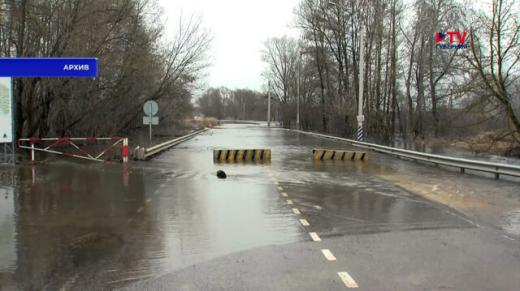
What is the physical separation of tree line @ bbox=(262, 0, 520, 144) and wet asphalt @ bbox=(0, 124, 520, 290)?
1180cm

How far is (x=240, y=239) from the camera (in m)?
6.77

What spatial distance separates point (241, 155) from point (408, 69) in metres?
30.1

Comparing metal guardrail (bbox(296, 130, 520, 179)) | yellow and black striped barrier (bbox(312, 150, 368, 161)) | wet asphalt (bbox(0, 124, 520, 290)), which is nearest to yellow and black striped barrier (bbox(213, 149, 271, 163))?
→ yellow and black striped barrier (bbox(312, 150, 368, 161))

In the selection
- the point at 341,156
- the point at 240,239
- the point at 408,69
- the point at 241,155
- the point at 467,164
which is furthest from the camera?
the point at 408,69

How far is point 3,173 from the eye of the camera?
45.3ft

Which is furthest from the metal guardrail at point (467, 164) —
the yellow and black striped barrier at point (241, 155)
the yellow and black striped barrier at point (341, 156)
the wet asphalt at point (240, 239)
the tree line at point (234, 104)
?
the tree line at point (234, 104)

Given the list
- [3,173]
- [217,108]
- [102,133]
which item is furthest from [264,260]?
[217,108]

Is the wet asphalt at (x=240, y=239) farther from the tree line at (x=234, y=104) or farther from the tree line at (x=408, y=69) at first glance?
the tree line at (x=234, y=104)

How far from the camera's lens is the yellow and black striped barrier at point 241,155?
65.3 feet

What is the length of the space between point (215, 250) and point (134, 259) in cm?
111

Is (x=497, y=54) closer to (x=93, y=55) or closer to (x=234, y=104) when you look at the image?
(x=93, y=55)

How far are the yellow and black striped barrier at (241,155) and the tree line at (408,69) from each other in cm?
1091

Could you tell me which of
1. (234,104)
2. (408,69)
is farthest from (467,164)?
(234,104)

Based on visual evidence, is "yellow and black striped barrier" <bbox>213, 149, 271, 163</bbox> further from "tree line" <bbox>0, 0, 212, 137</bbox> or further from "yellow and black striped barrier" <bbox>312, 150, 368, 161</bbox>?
"tree line" <bbox>0, 0, 212, 137</bbox>
